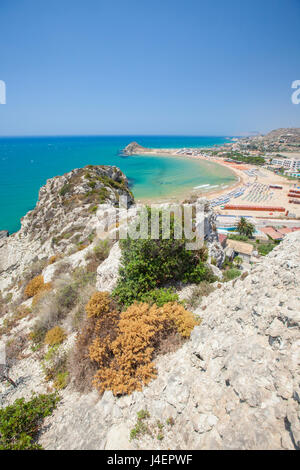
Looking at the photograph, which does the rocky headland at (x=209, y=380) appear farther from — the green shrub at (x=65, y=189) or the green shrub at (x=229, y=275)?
the green shrub at (x=65, y=189)

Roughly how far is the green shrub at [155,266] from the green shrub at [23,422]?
384 cm

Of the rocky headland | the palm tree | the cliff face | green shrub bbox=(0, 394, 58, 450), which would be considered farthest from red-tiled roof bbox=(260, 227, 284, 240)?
green shrub bbox=(0, 394, 58, 450)

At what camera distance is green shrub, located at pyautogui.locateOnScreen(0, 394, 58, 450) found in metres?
4.64

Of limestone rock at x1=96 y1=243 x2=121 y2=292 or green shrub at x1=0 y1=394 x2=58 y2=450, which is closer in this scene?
green shrub at x1=0 y1=394 x2=58 y2=450

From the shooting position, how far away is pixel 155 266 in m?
8.83

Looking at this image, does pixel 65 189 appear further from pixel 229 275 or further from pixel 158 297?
pixel 158 297

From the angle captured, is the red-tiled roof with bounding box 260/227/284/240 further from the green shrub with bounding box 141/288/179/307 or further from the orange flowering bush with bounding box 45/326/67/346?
the orange flowering bush with bounding box 45/326/67/346

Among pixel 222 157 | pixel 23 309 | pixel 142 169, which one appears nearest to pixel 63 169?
pixel 142 169

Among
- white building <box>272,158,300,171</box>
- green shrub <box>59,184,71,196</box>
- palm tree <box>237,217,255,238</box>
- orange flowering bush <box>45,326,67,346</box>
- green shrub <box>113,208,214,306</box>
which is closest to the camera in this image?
orange flowering bush <box>45,326,67,346</box>

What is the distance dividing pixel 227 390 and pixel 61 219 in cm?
2456

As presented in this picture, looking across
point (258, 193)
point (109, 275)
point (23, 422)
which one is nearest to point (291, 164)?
point (258, 193)

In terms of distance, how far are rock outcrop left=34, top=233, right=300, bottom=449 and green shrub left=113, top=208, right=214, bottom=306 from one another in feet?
9.66

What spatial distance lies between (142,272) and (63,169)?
4018 inches

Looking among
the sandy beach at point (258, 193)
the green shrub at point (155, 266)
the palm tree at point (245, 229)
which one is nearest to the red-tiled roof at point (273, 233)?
the palm tree at point (245, 229)
